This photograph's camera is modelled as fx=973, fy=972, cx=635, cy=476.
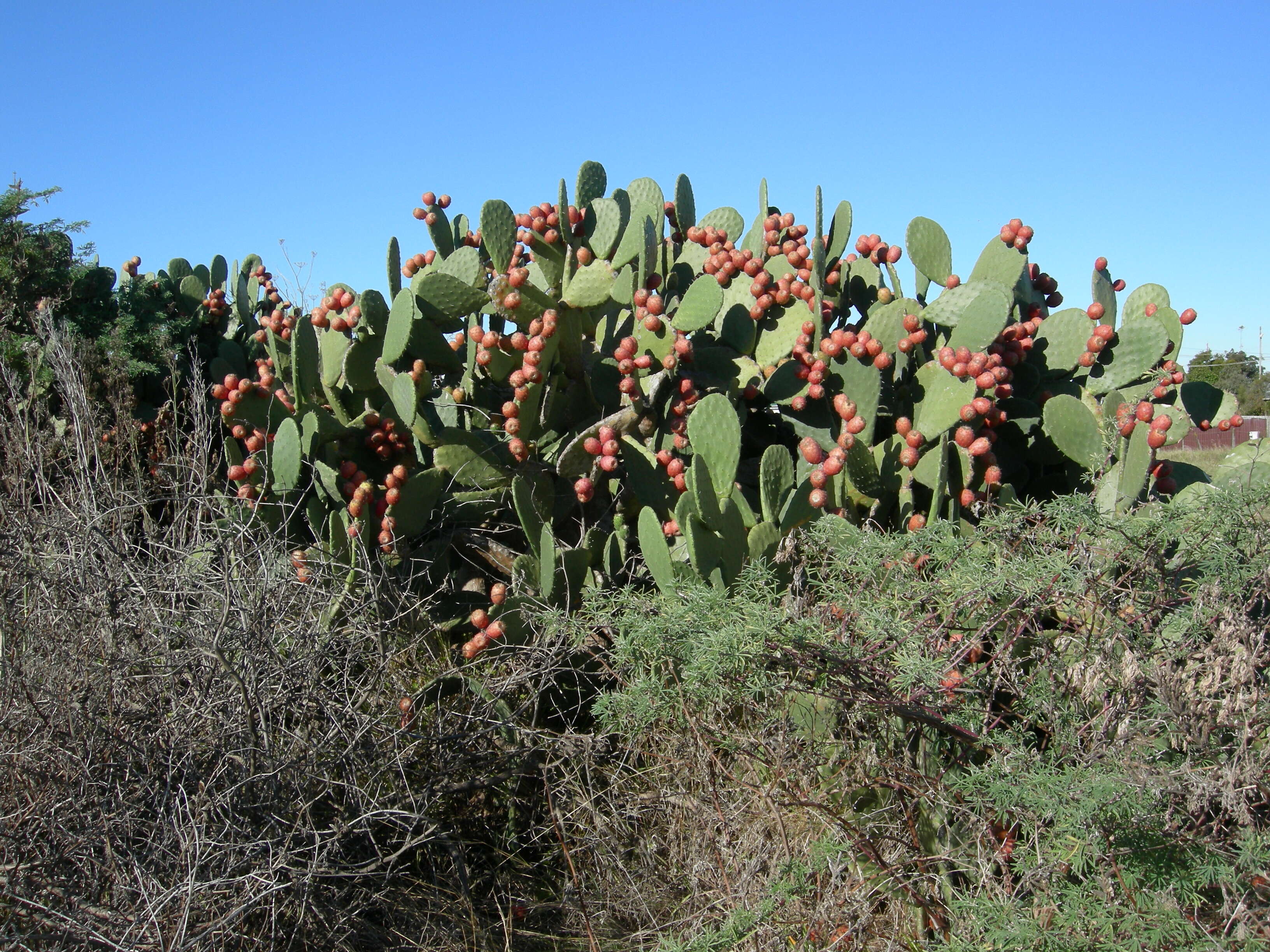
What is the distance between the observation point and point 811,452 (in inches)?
113

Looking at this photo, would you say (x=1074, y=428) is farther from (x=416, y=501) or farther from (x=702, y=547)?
(x=416, y=501)

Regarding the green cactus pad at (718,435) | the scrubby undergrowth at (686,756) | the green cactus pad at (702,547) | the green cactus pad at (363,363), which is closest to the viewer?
the scrubby undergrowth at (686,756)

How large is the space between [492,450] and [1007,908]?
6.63 ft

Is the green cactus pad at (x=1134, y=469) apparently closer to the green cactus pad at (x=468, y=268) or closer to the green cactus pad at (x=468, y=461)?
the green cactus pad at (x=468, y=461)

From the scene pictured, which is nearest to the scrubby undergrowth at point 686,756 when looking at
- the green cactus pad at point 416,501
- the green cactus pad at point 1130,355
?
the green cactus pad at point 416,501

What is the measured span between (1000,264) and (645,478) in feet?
4.83

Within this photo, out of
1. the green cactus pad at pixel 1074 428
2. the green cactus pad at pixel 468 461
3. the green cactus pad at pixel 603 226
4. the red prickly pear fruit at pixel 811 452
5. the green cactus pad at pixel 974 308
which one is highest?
the green cactus pad at pixel 603 226

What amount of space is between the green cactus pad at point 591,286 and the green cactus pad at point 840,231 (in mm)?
876

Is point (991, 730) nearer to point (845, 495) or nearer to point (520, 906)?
point (845, 495)

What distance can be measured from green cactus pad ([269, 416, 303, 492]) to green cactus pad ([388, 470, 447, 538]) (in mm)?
311

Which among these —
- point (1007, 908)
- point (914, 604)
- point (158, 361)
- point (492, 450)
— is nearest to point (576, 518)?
point (492, 450)

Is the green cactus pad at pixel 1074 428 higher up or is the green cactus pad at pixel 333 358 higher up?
the green cactus pad at pixel 333 358

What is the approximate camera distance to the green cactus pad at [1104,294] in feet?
10.9

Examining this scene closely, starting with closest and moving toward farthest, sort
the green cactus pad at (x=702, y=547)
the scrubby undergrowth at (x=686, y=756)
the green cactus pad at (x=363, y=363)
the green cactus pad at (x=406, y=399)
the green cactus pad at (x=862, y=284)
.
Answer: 1. the scrubby undergrowth at (x=686, y=756)
2. the green cactus pad at (x=702, y=547)
3. the green cactus pad at (x=406, y=399)
4. the green cactus pad at (x=363, y=363)
5. the green cactus pad at (x=862, y=284)
